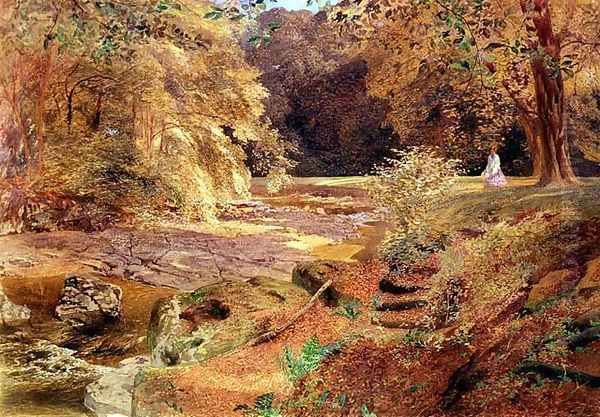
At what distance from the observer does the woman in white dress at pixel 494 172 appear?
3.96 m

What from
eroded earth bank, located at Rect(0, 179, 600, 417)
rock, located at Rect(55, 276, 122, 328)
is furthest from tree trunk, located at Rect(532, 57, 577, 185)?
rock, located at Rect(55, 276, 122, 328)

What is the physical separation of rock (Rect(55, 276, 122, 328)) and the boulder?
0.21m

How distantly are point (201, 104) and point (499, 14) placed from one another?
6.66ft

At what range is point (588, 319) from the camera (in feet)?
10.2

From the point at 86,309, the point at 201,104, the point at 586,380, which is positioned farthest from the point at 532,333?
the point at 86,309

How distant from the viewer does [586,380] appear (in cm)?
290

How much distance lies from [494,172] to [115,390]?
278 centimetres

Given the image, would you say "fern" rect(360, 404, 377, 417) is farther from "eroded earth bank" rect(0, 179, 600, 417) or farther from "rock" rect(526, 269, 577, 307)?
"rock" rect(526, 269, 577, 307)

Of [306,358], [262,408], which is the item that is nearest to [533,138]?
[306,358]

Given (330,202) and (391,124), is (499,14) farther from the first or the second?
(330,202)

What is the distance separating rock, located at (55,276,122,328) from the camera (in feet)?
15.0

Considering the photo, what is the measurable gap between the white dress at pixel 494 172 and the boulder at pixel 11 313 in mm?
3231

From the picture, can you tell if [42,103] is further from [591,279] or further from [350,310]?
[591,279]

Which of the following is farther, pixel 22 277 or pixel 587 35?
pixel 22 277
